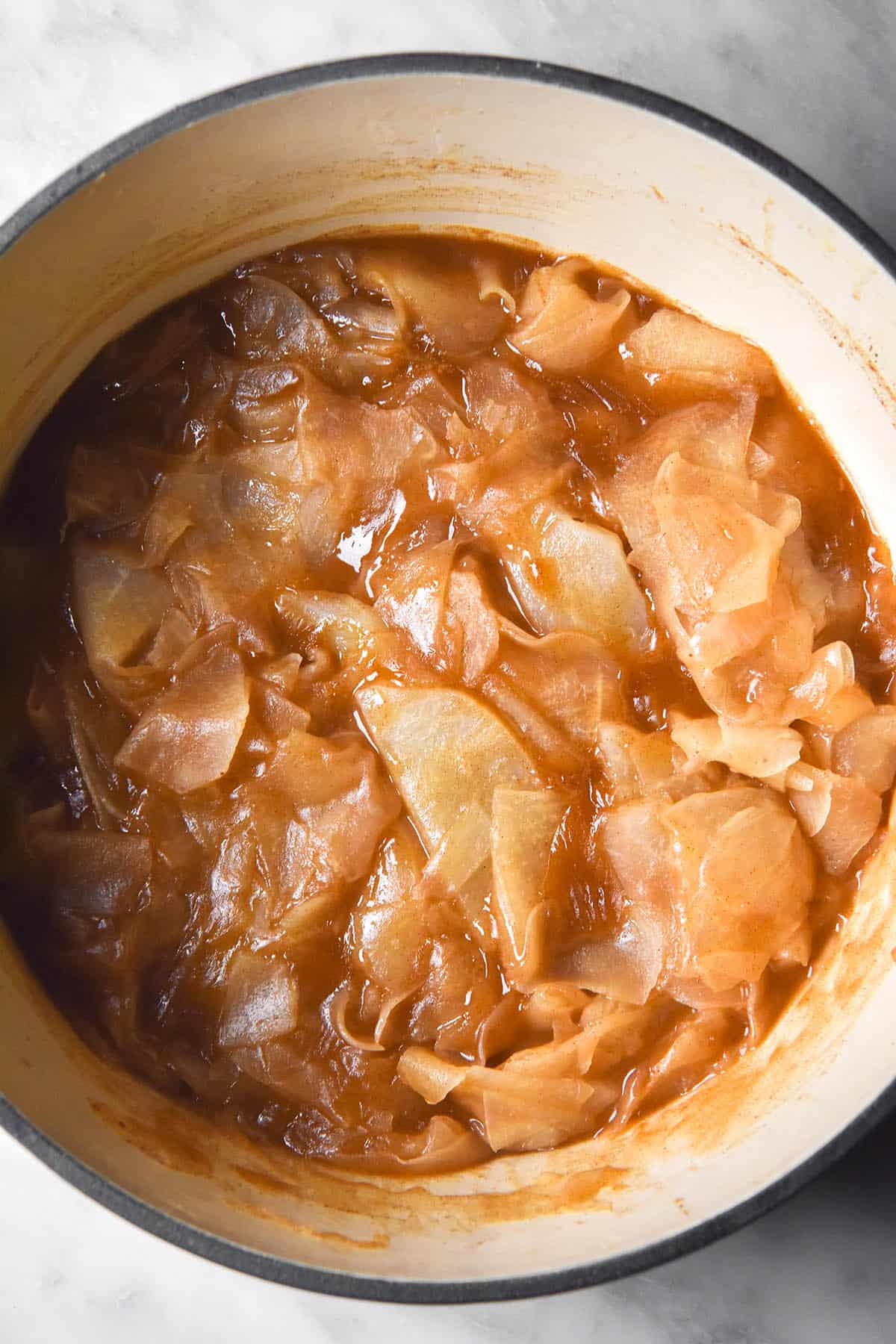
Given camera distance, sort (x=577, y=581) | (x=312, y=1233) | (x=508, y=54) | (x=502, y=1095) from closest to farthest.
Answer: (x=312, y=1233) → (x=502, y=1095) → (x=577, y=581) → (x=508, y=54)

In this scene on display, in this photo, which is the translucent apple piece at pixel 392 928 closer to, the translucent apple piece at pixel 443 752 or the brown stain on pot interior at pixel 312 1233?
the translucent apple piece at pixel 443 752

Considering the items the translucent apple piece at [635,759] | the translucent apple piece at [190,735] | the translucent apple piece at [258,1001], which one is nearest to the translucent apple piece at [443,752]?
the translucent apple piece at [635,759]

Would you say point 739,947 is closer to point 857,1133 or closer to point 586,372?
point 857,1133

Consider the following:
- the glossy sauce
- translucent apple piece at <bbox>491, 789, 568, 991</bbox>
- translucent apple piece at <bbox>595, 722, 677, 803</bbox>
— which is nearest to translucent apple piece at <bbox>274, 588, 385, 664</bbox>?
the glossy sauce

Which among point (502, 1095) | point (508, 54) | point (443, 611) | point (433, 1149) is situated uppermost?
point (508, 54)

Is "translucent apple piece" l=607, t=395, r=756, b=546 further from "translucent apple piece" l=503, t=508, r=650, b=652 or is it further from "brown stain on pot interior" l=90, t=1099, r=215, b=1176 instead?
"brown stain on pot interior" l=90, t=1099, r=215, b=1176

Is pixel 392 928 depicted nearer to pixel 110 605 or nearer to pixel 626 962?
pixel 626 962

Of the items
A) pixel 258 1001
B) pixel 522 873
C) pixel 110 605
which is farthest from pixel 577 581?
pixel 258 1001
